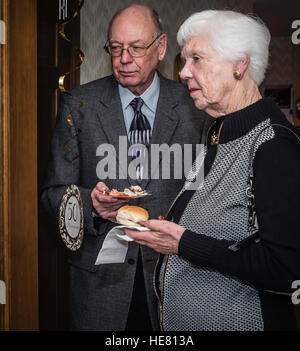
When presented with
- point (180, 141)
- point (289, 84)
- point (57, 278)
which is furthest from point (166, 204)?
point (289, 84)

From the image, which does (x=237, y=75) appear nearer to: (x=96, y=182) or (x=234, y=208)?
(x=234, y=208)

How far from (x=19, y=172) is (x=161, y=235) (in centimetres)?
55

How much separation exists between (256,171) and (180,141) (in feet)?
2.00

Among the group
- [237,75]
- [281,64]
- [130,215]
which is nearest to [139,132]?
[130,215]

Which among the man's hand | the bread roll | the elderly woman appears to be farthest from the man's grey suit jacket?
the elderly woman

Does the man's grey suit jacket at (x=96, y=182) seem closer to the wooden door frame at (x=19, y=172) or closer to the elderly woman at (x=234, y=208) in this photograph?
the wooden door frame at (x=19, y=172)

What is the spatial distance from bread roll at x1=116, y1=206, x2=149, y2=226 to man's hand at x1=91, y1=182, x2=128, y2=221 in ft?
0.17

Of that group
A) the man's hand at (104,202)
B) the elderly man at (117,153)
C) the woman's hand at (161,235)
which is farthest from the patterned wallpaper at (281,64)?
the woman's hand at (161,235)

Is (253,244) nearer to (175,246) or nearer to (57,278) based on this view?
(175,246)

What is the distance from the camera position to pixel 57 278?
1863 mm

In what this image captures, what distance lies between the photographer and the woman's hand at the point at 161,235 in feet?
3.33

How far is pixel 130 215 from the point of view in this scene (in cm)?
121

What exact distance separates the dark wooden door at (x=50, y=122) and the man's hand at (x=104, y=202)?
0.47 m

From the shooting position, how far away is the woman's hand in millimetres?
1014
